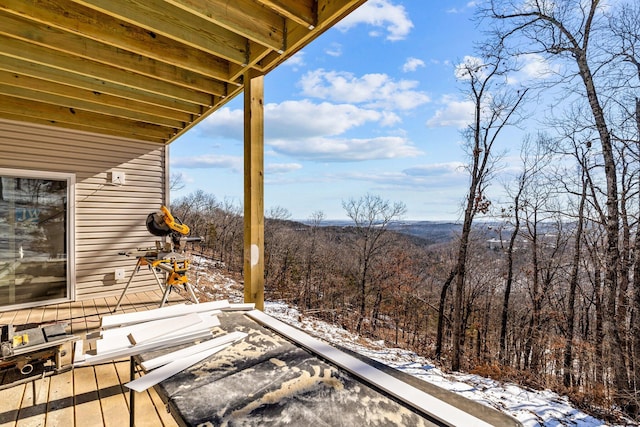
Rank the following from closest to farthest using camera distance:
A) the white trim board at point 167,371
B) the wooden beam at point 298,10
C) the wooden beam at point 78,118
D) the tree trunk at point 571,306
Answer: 1. the white trim board at point 167,371
2. the wooden beam at point 298,10
3. the wooden beam at point 78,118
4. the tree trunk at point 571,306

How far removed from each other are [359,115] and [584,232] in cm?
942

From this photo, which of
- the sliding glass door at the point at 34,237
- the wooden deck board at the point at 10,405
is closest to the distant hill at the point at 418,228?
the sliding glass door at the point at 34,237

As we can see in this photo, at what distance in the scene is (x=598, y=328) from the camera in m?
7.25

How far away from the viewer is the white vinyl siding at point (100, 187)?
13.0ft

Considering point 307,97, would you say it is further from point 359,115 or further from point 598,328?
point 598,328

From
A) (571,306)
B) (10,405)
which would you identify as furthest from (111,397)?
(571,306)

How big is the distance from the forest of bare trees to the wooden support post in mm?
7105

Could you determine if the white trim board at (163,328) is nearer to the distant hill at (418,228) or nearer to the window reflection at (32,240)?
the window reflection at (32,240)

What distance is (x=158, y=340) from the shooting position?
4.80ft

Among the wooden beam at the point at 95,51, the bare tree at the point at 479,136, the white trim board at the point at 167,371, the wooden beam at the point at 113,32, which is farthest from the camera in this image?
the bare tree at the point at 479,136

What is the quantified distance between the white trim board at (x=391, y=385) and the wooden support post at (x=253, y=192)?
894mm

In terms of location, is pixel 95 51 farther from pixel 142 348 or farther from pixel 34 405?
pixel 34 405

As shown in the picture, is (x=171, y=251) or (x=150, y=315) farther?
(x=171, y=251)

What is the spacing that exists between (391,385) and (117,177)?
489 centimetres
